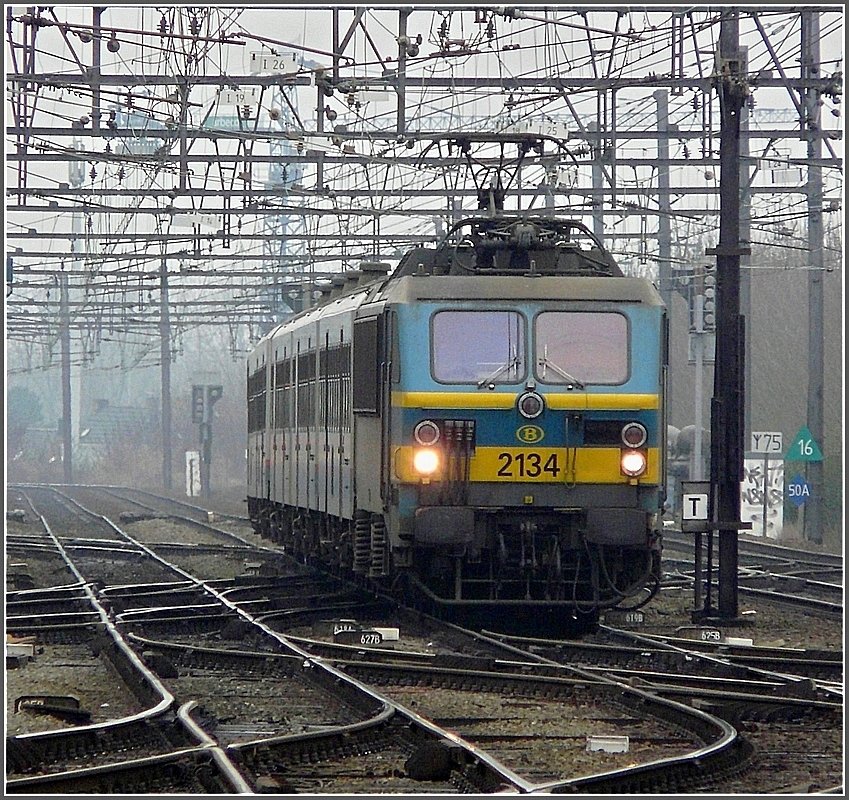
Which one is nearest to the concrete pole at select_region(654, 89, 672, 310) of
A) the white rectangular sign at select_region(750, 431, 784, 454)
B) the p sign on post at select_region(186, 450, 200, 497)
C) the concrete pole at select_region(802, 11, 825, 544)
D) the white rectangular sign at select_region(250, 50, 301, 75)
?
the concrete pole at select_region(802, 11, 825, 544)

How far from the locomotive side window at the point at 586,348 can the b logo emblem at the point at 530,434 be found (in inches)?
15.4

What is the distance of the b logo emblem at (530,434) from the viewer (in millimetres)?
12383

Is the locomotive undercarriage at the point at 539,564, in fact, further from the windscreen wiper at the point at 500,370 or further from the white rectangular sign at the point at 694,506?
the white rectangular sign at the point at 694,506

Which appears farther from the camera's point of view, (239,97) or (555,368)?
(239,97)

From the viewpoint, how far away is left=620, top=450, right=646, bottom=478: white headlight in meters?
12.5

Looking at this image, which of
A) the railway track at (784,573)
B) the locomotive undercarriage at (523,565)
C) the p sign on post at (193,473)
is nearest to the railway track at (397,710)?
the locomotive undercarriage at (523,565)

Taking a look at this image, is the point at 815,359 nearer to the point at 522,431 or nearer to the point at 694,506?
the point at 694,506

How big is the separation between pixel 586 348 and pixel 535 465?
91cm

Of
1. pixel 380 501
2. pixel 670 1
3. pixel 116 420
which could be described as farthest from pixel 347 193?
pixel 116 420

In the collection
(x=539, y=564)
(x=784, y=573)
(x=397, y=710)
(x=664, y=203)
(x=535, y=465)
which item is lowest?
(x=784, y=573)

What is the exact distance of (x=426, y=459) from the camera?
40.6ft

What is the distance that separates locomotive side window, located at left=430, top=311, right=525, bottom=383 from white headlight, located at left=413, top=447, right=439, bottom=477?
1.65 feet

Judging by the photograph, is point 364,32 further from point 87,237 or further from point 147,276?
point 147,276

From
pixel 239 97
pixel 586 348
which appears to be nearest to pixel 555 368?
pixel 586 348
